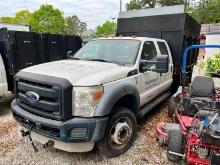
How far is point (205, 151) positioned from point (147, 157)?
1.11 m

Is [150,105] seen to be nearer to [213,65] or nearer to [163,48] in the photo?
[163,48]

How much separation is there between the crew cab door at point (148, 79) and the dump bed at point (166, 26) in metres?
1.44

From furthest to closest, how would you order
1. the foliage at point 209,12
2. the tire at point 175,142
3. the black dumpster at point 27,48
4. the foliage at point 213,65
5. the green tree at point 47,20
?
the foliage at point 209,12
the green tree at point 47,20
the foliage at point 213,65
the black dumpster at point 27,48
the tire at point 175,142

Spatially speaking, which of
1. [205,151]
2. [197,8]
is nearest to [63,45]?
[205,151]

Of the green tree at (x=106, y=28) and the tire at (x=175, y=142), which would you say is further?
the green tree at (x=106, y=28)

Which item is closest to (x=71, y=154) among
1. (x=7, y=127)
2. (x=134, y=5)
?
(x=7, y=127)

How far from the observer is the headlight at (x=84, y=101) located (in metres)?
3.24

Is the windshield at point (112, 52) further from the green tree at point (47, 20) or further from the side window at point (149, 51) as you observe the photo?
the green tree at point (47, 20)

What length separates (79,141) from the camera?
3295 mm

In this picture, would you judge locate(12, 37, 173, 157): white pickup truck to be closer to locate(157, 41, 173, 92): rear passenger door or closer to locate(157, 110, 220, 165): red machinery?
locate(157, 110, 220, 165): red machinery

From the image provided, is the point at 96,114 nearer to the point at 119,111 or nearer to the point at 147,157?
the point at 119,111

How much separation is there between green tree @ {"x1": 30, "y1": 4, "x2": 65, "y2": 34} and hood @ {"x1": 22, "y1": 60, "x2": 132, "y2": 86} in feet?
131

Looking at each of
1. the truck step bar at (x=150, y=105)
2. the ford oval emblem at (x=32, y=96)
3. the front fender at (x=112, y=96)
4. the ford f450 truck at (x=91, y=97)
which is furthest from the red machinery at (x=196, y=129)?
the ford oval emblem at (x=32, y=96)

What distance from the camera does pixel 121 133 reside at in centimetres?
401
